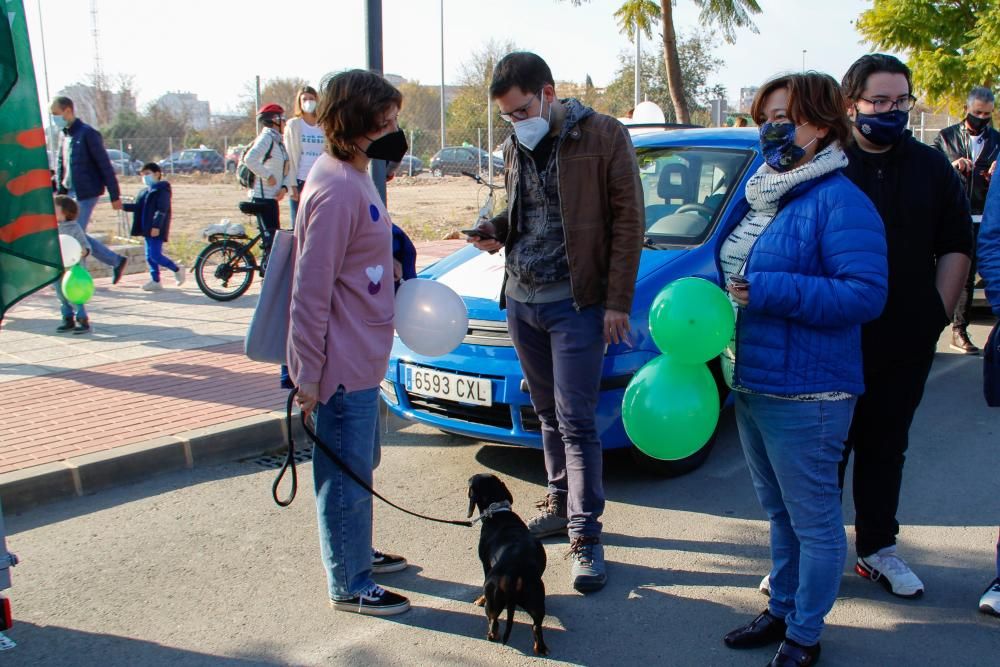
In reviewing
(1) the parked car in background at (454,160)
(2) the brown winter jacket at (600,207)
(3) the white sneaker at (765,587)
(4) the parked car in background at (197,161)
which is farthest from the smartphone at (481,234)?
(4) the parked car in background at (197,161)

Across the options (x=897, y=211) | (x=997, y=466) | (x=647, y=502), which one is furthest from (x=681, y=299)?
(x=997, y=466)

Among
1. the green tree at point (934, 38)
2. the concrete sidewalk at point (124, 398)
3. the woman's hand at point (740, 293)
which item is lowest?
the concrete sidewalk at point (124, 398)

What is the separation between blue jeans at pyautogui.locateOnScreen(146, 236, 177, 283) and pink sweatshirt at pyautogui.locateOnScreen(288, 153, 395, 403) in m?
7.76

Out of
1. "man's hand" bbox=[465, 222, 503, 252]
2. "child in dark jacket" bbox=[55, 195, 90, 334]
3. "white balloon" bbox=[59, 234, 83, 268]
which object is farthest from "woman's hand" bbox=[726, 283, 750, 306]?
"child in dark jacket" bbox=[55, 195, 90, 334]

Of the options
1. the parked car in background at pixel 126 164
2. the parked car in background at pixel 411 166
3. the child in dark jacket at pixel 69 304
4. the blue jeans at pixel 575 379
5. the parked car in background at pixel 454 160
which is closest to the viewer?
the blue jeans at pixel 575 379

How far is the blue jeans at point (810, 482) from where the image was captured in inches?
110

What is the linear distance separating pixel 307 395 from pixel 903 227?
2.18 metres

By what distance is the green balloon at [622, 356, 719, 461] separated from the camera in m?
3.13

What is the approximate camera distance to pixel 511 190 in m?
3.91

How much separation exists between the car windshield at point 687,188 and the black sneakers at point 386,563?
2.26 metres

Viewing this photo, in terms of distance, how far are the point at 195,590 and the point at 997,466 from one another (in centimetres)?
423

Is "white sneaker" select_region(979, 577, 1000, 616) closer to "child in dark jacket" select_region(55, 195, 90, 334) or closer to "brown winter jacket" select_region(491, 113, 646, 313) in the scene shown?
"brown winter jacket" select_region(491, 113, 646, 313)

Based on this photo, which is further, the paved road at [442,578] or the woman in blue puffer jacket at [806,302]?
the paved road at [442,578]

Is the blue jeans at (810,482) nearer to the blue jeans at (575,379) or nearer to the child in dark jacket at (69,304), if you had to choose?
the blue jeans at (575,379)
